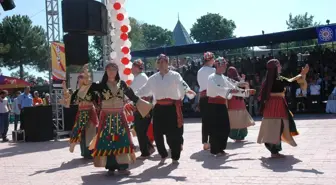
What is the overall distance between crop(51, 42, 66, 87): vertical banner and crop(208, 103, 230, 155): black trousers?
671 cm

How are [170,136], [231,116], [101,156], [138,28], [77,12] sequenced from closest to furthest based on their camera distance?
[101,156] < [170,136] < [231,116] < [77,12] < [138,28]

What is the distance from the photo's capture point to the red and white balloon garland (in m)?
13.1

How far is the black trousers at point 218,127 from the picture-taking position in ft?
27.3

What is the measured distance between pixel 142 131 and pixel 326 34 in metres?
11.8

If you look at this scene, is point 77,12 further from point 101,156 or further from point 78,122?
point 101,156

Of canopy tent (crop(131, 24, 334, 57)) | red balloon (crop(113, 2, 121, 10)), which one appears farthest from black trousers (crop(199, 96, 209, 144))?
canopy tent (crop(131, 24, 334, 57))

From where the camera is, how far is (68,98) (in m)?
8.29

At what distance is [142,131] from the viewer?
8914 mm

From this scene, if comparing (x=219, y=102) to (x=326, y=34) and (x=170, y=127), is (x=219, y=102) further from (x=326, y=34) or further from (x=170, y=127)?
(x=326, y=34)

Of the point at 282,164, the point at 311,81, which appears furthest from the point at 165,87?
the point at 311,81

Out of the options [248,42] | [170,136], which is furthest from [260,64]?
[170,136]

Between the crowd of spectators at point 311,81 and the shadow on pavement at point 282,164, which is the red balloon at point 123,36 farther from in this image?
the shadow on pavement at point 282,164

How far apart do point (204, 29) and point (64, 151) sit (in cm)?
7666

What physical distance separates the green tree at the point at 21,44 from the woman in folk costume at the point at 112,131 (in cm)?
4787
